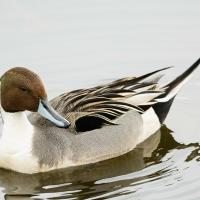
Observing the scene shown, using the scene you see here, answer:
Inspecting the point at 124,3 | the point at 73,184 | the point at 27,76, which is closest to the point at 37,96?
the point at 27,76

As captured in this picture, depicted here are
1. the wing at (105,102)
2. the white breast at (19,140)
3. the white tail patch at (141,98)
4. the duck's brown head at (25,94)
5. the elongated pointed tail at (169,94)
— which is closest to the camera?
the duck's brown head at (25,94)

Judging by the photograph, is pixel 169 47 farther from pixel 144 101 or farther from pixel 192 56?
A: pixel 144 101

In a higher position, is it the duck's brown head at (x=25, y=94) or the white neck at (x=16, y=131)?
the duck's brown head at (x=25, y=94)

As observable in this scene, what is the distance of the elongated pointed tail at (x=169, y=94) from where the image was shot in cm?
988

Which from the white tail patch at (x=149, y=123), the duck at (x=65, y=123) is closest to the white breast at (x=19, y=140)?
the duck at (x=65, y=123)

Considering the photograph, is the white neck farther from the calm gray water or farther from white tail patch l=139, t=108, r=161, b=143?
white tail patch l=139, t=108, r=161, b=143

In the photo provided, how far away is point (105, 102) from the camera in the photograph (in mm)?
9484

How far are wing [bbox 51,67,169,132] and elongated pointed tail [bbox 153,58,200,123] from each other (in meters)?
0.08

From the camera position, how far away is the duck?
8.85 meters

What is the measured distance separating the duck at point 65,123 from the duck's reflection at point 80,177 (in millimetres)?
68

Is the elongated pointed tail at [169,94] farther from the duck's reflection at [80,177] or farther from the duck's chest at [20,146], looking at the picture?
the duck's chest at [20,146]

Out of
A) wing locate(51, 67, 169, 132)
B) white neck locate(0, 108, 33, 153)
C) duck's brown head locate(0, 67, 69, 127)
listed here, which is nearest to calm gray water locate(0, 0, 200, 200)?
white neck locate(0, 108, 33, 153)

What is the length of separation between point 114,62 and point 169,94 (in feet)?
4.92

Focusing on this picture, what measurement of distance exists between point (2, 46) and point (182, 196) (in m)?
4.01
